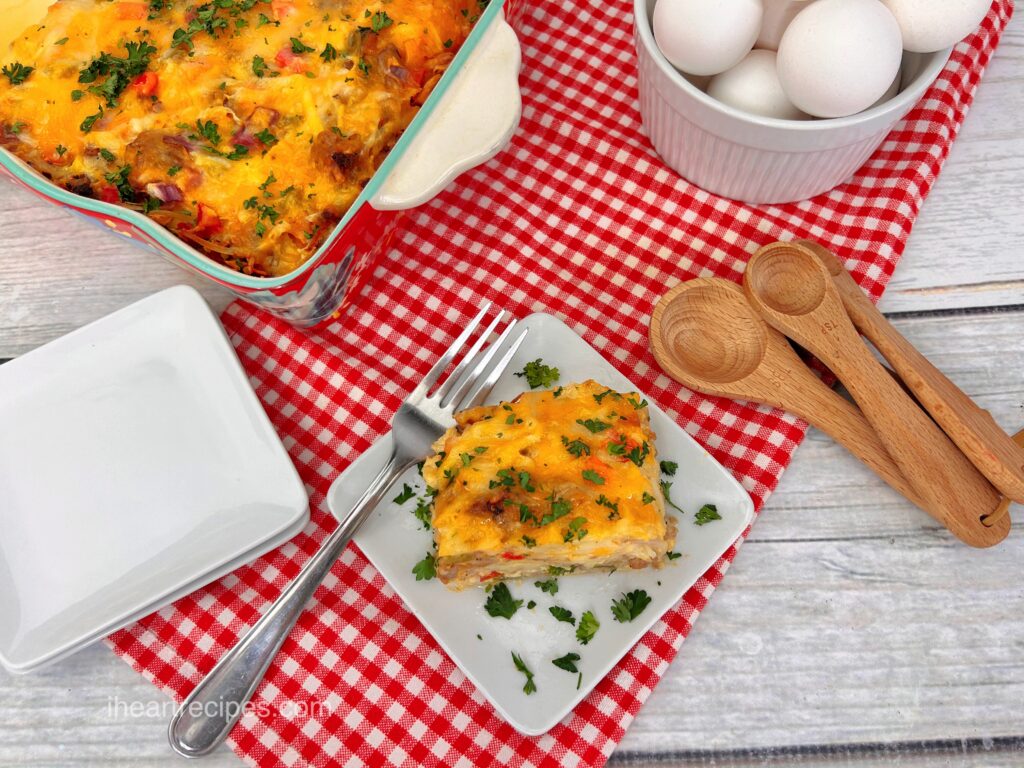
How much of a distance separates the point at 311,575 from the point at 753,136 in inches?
48.5

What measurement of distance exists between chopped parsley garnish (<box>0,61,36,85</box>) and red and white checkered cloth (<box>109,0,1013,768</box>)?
611 millimetres

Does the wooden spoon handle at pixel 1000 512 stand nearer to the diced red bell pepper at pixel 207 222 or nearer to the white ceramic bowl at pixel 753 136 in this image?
the white ceramic bowl at pixel 753 136

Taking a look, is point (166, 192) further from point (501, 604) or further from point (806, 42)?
point (806, 42)

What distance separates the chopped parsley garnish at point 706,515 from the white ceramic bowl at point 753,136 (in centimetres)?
75

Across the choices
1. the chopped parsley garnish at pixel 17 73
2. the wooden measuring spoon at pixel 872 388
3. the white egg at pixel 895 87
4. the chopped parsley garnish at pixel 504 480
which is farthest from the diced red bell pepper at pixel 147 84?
the white egg at pixel 895 87

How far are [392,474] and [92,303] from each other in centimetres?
94

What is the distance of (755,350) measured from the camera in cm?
176

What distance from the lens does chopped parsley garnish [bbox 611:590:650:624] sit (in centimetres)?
155

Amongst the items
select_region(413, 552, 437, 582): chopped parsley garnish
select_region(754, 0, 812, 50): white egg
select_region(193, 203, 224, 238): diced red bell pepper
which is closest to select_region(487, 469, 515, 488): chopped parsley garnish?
select_region(413, 552, 437, 582): chopped parsley garnish

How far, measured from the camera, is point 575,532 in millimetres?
1410

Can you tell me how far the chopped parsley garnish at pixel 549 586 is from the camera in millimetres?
1590

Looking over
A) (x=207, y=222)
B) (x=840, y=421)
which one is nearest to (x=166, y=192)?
(x=207, y=222)

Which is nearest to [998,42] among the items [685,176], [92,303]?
[685,176]

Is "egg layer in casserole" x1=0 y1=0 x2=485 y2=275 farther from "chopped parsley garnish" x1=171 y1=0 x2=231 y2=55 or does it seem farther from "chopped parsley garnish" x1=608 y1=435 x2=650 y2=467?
"chopped parsley garnish" x1=608 y1=435 x2=650 y2=467
